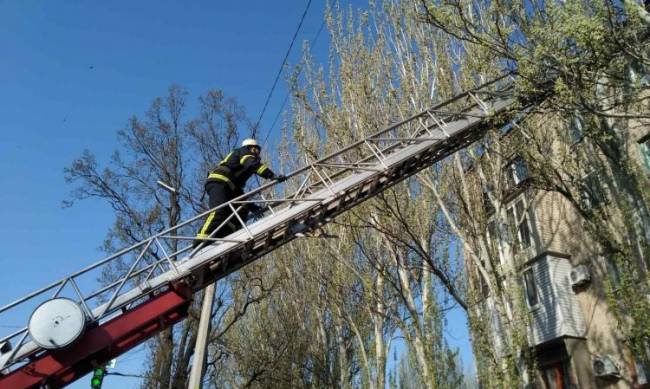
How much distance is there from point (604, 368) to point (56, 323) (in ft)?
35.1

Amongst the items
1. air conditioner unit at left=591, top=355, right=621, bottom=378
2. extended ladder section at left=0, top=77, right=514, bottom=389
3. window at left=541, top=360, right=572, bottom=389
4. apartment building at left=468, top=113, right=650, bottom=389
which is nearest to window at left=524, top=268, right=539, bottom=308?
apartment building at left=468, top=113, right=650, bottom=389

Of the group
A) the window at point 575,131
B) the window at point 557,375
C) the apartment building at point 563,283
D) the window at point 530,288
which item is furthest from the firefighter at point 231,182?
the window at point 557,375

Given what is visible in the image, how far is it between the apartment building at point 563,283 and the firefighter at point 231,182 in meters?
4.35

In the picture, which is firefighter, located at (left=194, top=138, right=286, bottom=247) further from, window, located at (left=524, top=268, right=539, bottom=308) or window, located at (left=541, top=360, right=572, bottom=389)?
window, located at (left=541, top=360, right=572, bottom=389)

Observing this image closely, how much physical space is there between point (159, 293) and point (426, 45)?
26.0 feet

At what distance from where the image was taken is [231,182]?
694 centimetres

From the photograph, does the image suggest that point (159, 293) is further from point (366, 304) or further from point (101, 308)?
point (366, 304)

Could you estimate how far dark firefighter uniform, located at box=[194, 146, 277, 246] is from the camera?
634cm

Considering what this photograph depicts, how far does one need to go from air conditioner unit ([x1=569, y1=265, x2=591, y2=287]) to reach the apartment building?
0.9 inches

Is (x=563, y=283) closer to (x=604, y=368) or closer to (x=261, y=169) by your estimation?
(x=604, y=368)

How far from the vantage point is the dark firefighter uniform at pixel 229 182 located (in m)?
6.34

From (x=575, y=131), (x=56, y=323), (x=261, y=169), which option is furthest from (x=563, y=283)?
(x=56, y=323)

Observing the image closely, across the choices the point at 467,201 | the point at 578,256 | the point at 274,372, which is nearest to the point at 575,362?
the point at 578,256

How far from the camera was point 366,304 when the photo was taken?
526 inches
